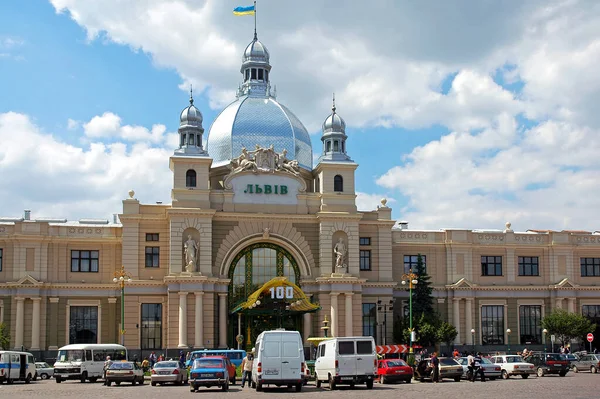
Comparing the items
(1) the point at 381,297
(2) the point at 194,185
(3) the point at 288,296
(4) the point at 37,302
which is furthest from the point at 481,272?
(4) the point at 37,302

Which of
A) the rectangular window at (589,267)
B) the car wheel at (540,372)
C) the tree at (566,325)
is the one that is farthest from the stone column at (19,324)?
the rectangular window at (589,267)

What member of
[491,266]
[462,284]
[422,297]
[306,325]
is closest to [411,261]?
[422,297]

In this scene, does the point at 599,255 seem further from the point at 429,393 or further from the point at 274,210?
the point at 429,393

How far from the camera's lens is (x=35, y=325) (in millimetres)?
66438

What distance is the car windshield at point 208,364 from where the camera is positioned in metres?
39.5

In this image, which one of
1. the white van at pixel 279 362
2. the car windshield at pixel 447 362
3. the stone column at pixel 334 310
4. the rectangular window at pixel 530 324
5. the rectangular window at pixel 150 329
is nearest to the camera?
the white van at pixel 279 362

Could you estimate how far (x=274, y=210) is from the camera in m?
68.8

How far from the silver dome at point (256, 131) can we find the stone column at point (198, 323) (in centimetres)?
1251

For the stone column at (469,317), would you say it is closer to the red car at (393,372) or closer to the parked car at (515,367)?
the parked car at (515,367)

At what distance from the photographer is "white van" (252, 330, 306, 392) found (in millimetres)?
38625

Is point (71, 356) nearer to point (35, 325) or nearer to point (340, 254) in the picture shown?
point (35, 325)

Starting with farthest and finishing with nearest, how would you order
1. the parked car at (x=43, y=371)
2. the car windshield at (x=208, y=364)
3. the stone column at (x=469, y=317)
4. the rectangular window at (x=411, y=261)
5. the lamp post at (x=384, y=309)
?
the rectangular window at (x=411, y=261) < the stone column at (x=469, y=317) < the lamp post at (x=384, y=309) < the parked car at (x=43, y=371) < the car windshield at (x=208, y=364)

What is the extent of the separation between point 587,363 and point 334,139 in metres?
26.9

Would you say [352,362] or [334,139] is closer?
[352,362]
